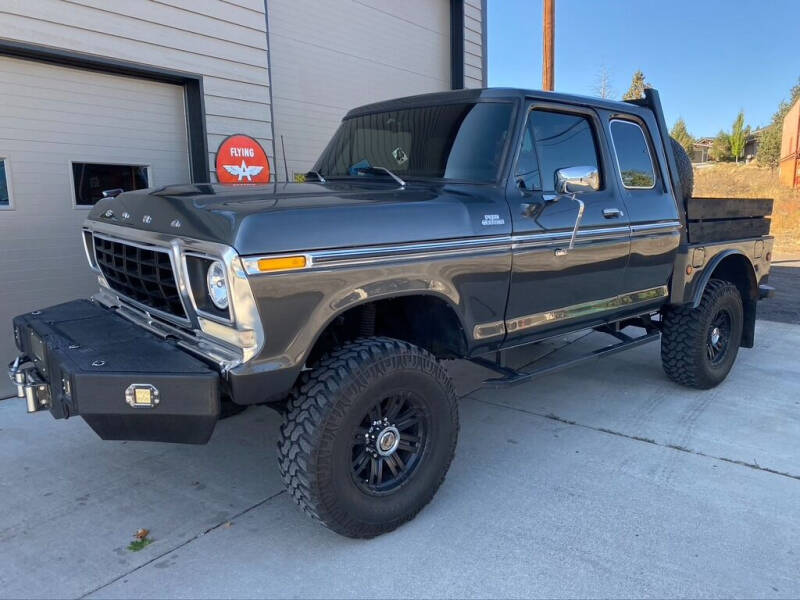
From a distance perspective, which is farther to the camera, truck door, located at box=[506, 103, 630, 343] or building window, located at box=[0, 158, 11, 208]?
building window, located at box=[0, 158, 11, 208]

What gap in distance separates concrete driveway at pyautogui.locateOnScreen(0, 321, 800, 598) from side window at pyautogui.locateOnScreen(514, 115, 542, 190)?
64.9 inches

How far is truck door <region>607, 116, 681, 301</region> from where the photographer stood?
13.5 feet

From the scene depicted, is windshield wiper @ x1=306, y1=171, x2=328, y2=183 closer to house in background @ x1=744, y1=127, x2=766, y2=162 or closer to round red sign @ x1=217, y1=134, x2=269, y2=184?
round red sign @ x1=217, y1=134, x2=269, y2=184

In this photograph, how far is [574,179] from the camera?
10.8 ft

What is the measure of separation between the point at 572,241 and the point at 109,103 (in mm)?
4339

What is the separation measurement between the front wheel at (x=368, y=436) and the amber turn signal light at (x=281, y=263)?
0.49m

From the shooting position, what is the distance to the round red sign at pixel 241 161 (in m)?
6.21

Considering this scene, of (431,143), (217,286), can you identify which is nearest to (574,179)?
(431,143)

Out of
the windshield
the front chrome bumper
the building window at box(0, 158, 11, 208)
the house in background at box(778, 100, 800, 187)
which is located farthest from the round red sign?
the house in background at box(778, 100, 800, 187)

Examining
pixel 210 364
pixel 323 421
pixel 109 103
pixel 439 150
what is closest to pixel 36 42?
pixel 109 103

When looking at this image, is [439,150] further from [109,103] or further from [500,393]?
[109,103]

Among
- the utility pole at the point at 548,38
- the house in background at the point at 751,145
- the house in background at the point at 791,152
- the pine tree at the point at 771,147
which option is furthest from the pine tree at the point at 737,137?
the utility pole at the point at 548,38

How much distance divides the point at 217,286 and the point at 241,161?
169 inches

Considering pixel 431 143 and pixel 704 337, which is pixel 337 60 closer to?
pixel 431 143
